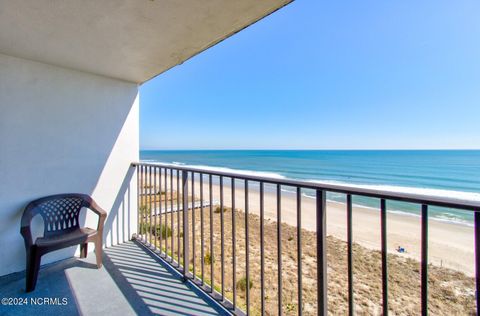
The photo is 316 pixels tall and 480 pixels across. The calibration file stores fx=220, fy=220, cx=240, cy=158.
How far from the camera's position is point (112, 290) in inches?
68.4

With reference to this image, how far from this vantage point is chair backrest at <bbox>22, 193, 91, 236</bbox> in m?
2.05

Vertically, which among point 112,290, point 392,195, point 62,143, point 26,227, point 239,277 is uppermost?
point 62,143

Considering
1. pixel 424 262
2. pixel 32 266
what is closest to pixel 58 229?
pixel 32 266

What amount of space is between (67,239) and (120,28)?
1780 millimetres

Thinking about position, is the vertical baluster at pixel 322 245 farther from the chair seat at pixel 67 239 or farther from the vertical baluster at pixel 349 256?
the chair seat at pixel 67 239

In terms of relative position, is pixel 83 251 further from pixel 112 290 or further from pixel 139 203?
pixel 112 290

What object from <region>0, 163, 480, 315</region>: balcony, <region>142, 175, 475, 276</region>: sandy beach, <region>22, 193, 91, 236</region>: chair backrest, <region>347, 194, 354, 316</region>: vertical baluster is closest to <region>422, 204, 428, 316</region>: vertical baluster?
<region>0, 163, 480, 315</region>: balcony

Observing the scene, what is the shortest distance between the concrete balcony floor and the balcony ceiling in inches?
76.7

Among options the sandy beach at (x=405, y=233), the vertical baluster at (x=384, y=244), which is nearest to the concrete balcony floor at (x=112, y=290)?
the vertical baluster at (x=384, y=244)

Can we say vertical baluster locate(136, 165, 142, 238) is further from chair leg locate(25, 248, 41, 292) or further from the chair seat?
chair leg locate(25, 248, 41, 292)

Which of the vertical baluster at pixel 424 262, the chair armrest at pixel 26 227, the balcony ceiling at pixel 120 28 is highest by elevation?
the balcony ceiling at pixel 120 28

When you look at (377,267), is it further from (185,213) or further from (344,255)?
(185,213)

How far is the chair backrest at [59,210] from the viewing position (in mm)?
2046

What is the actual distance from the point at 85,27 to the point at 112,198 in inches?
71.9
